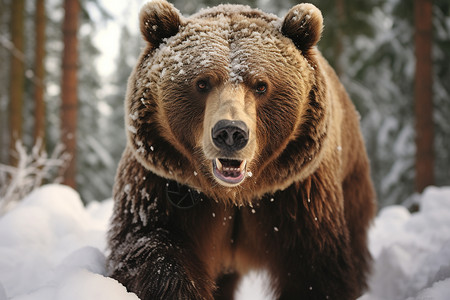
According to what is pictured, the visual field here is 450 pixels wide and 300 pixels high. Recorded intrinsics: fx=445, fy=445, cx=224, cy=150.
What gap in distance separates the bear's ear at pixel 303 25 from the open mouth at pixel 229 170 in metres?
0.93

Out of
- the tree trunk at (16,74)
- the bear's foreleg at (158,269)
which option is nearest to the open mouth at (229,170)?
the bear's foreleg at (158,269)

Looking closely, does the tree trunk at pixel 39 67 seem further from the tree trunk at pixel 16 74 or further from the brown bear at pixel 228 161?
the brown bear at pixel 228 161

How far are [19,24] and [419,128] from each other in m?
9.90

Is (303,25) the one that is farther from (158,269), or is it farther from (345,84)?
(345,84)

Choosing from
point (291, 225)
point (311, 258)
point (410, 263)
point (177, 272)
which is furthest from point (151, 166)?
point (410, 263)

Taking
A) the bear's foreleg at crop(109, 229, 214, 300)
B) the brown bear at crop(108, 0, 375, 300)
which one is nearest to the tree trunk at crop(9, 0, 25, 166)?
the brown bear at crop(108, 0, 375, 300)

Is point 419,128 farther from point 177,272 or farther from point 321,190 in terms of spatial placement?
point 177,272

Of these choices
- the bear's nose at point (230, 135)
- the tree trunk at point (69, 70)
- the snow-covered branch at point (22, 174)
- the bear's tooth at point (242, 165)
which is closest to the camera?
the bear's nose at point (230, 135)

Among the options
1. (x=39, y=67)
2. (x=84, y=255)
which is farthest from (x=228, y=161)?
(x=39, y=67)

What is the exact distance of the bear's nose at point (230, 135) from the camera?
7.30 feet

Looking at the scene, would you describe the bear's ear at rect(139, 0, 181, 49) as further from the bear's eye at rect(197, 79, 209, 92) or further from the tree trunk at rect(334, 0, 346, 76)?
the tree trunk at rect(334, 0, 346, 76)

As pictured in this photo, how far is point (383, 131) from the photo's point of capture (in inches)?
552

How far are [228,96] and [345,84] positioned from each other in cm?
1000

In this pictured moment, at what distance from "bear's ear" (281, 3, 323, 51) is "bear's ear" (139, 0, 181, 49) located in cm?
70
